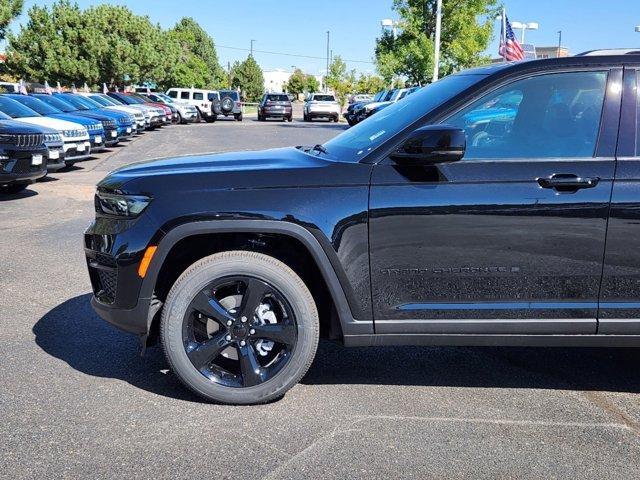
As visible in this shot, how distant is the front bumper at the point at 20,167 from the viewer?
1047cm

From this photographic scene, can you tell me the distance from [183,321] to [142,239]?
1.55 ft

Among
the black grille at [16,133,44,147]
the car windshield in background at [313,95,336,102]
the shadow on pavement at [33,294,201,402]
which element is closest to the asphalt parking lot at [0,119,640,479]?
the shadow on pavement at [33,294,201,402]

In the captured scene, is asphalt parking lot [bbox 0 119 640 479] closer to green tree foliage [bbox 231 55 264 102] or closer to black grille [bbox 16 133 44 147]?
black grille [bbox 16 133 44 147]

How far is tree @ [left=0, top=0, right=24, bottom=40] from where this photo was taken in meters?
29.5

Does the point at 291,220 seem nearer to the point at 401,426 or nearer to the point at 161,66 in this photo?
the point at 401,426

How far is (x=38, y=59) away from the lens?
155 ft

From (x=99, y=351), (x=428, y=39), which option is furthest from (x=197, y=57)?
(x=99, y=351)

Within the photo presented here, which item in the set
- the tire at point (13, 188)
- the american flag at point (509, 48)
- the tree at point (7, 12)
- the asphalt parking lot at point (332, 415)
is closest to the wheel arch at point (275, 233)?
the asphalt parking lot at point (332, 415)

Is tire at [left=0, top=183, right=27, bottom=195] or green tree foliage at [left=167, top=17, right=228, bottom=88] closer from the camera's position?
tire at [left=0, top=183, right=27, bottom=195]

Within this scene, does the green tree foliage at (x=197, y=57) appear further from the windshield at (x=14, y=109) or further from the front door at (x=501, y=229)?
the front door at (x=501, y=229)

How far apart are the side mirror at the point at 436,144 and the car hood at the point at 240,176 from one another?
10.6 inches

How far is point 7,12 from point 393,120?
3076 centimetres

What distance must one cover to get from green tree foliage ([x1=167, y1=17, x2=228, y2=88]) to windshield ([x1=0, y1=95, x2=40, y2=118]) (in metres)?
62.7

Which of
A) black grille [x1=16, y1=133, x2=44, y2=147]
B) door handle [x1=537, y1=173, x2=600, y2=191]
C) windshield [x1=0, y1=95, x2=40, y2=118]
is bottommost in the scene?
black grille [x1=16, y1=133, x2=44, y2=147]
